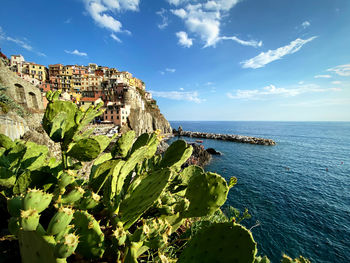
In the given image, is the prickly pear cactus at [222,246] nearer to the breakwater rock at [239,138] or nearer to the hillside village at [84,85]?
the hillside village at [84,85]

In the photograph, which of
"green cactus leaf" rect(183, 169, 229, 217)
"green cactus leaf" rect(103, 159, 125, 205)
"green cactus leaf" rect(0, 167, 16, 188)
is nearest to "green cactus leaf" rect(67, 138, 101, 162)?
"green cactus leaf" rect(103, 159, 125, 205)

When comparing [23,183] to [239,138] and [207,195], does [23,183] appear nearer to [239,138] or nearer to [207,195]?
[207,195]

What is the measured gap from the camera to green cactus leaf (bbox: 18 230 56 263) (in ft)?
2.00

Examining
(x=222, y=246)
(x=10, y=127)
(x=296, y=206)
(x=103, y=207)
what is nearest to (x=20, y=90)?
(x=10, y=127)

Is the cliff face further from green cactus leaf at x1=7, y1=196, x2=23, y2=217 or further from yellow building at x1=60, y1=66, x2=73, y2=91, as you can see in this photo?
green cactus leaf at x1=7, y1=196, x2=23, y2=217

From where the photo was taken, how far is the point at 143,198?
3.05ft

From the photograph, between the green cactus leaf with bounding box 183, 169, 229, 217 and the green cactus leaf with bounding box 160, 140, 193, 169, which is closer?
the green cactus leaf with bounding box 183, 169, 229, 217

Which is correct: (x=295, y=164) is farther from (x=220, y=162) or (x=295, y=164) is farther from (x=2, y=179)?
(x=2, y=179)

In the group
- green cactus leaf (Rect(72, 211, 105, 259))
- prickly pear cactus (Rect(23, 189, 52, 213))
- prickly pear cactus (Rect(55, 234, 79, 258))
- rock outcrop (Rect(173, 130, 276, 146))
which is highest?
prickly pear cactus (Rect(23, 189, 52, 213))

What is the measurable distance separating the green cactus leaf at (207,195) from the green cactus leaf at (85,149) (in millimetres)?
929

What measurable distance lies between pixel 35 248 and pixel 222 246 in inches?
40.2

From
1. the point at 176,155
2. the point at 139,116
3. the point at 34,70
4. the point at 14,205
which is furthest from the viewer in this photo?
the point at 139,116

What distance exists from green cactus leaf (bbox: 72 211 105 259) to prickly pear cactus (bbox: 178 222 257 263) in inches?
23.5

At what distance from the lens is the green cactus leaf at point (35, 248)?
2.00 feet
